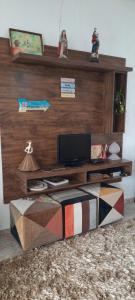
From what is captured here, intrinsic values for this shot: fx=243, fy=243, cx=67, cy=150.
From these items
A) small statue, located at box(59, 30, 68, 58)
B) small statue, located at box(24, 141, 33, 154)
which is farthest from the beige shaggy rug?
small statue, located at box(59, 30, 68, 58)

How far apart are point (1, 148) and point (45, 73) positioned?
3.08 feet

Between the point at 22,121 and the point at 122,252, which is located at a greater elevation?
the point at 22,121

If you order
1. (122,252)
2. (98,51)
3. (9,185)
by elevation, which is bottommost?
Result: (122,252)

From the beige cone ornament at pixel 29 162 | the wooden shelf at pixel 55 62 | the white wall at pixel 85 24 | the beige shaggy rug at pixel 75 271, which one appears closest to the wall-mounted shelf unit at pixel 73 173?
the beige cone ornament at pixel 29 162

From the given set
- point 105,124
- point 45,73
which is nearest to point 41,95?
point 45,73

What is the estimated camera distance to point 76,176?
2.84 meters

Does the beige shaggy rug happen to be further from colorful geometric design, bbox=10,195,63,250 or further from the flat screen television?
the flat screen television

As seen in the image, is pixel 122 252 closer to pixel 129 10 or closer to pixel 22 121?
pixel 22 121

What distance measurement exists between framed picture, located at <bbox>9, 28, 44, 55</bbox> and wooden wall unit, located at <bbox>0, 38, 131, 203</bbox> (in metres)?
0.07

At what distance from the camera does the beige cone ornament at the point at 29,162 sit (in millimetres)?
2482

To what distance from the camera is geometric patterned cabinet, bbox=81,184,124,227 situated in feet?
8.84

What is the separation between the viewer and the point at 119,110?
3062mm

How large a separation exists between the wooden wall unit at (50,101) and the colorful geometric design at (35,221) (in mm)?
319

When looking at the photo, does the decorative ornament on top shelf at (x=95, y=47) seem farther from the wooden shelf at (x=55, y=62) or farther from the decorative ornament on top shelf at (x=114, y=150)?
the decorative ornament on top shelf at (x=114, y=150)
